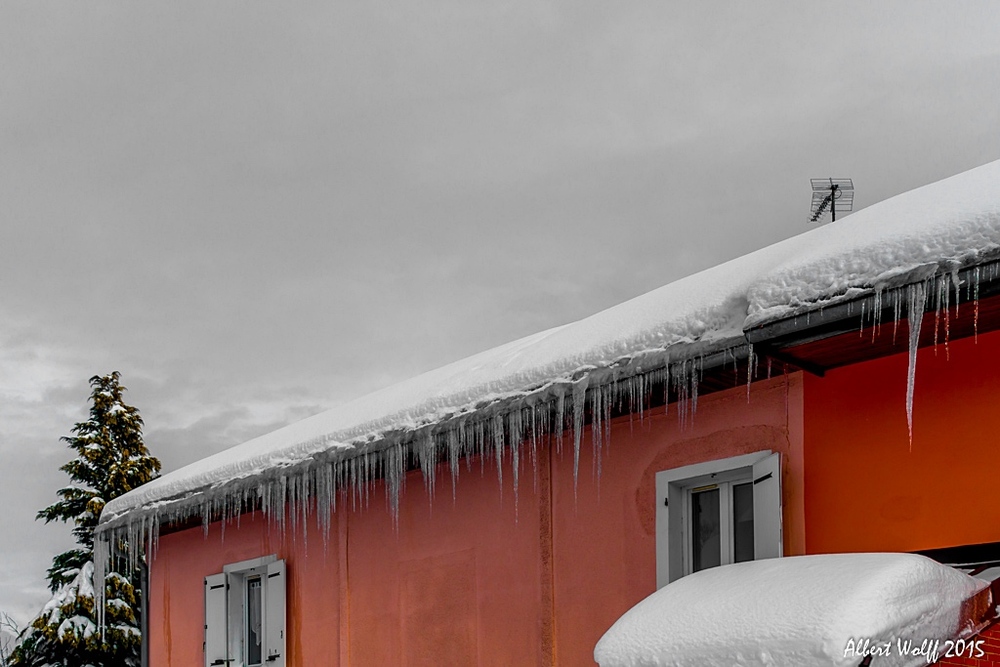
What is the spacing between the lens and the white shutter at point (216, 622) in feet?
31.6

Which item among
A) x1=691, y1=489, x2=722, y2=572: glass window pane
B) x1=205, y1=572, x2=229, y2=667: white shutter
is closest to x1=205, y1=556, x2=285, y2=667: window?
x1=205, y1=572, x2=229, y2=667: white shutter

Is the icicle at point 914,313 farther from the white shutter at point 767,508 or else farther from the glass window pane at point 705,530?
the glass window pane at point 705,530

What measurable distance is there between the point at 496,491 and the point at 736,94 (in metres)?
20.5

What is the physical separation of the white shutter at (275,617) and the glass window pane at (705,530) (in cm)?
398

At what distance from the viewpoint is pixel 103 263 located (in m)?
24.6

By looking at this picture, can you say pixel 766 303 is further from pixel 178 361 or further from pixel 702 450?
pixel 178 361

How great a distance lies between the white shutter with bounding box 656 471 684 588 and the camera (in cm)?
606

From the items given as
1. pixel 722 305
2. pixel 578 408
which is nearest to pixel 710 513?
pixel 578 408

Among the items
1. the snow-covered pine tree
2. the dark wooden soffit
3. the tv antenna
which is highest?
the tv antenna

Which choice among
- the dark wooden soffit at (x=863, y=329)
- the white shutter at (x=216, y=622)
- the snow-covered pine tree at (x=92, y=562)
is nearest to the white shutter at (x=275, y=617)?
the white shutter at (x=216, y=622)

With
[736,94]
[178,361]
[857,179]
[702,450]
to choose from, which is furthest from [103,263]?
[702,450]

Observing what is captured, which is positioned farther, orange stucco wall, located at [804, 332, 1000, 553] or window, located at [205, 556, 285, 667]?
window, located at [205, 556, 285, 667]

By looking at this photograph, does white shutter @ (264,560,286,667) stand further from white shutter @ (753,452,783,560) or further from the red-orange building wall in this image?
white shutter @ (753,452,783,560)

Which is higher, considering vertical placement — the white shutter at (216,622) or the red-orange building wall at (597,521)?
the red-orange building wall at (597,521)
